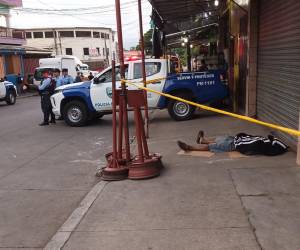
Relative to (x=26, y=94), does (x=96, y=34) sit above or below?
above

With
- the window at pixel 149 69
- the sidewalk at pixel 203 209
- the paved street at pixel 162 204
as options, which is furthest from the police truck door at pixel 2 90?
the sidewalk at pixel 203 209

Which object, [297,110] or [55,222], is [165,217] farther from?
[297,110]

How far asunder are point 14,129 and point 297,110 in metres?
8.61

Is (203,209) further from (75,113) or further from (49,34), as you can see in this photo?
(49,34)

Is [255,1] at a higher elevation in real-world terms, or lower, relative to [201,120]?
higher

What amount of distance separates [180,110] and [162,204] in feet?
24.7

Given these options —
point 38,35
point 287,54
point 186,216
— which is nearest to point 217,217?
point 186,216

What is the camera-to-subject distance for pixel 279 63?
836 centimetres

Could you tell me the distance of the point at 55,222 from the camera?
5016mm

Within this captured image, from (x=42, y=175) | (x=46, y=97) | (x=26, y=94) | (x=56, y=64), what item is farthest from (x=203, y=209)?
(x=56, y=64)

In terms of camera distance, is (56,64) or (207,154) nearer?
(207,154)

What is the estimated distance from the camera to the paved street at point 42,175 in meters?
4.89

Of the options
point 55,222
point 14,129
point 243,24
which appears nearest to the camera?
point 55,222

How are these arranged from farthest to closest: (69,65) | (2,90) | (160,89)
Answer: (69,65), (2,90), (160,89)
